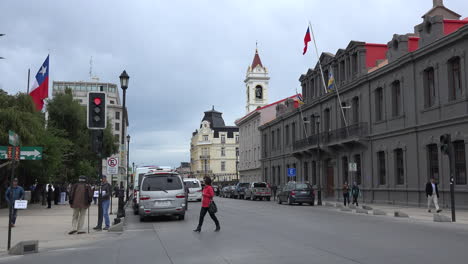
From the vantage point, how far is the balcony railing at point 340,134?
36.6 metres

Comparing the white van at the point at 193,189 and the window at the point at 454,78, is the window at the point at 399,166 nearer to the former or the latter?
the window at the point at 454,78

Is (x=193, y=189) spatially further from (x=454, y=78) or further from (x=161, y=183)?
(x=454, y=78)

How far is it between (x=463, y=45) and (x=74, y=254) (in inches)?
860

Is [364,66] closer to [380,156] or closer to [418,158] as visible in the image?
[380,156]

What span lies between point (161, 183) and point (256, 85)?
68086mm

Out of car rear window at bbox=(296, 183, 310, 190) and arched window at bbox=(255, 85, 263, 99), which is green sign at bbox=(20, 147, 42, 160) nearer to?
car rear window at bbox=(296, 183, 310, 190)

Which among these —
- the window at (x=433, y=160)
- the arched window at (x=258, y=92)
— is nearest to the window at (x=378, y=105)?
the window at (x=433, y=160)

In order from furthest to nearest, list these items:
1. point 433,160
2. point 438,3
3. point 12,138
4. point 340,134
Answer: point 340,134 → point 438,3 → point 433,160 → point 12,138

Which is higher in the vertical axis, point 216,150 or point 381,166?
point 216,150

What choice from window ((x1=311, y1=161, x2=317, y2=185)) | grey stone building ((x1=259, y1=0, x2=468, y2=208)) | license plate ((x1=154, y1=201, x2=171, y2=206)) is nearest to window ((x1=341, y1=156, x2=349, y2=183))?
grey stone building ((x1=259, y1=0, x2=468, y2=208))

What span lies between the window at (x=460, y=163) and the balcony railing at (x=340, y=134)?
10337 mm

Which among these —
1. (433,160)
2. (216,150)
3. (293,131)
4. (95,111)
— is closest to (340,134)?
(433,160)

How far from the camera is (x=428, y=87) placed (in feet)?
95.2

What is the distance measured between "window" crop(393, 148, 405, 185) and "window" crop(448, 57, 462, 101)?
21.2ft
